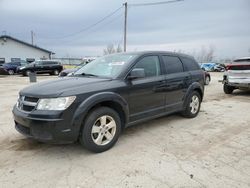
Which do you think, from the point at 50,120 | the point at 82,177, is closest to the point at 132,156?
the point at 82,177

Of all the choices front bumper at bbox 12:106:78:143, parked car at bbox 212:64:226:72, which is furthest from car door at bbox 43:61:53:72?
parked car at bbox 212:64:226:72

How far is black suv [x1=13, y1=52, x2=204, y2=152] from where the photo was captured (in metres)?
3.20

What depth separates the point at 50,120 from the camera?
3115 mm

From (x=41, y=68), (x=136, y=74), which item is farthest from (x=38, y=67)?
(x=136, y=74)

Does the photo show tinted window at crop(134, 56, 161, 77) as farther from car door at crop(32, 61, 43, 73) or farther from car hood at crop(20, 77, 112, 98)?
car door at crop(32, 61, 43, 73)

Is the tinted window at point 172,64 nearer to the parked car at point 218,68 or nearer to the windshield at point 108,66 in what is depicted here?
the windshield at point 108,66

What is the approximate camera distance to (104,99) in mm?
3551

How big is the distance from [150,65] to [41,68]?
20753 mm

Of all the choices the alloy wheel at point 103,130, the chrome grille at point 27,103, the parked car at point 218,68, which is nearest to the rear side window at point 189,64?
the alloy wheel at point 103,130

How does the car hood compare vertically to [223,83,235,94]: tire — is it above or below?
above

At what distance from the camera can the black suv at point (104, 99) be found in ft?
10.5

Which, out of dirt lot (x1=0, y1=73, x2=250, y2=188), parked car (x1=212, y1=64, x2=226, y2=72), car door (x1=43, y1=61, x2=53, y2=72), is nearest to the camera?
dirt lot (x1=0, y1=73, x2=250, y2=188)

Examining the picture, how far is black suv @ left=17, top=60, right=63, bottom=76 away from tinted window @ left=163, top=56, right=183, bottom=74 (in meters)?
20.3

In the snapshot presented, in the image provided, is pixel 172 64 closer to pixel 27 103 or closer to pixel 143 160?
pixel 143 160
